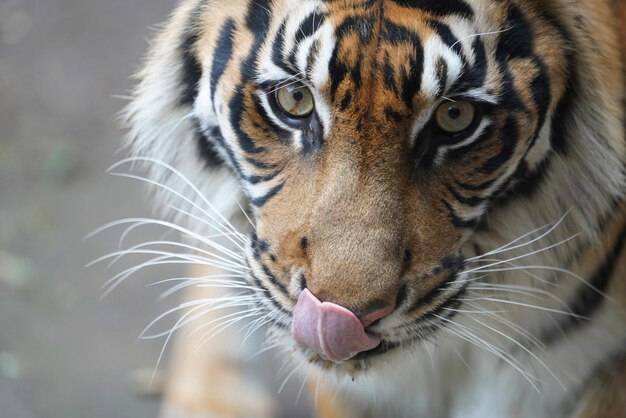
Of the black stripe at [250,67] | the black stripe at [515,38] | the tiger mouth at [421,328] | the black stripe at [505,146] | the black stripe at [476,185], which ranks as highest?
the black stripe at [250,67]

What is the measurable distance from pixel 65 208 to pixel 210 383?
2.93 ft

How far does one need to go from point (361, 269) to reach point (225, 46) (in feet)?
1.49

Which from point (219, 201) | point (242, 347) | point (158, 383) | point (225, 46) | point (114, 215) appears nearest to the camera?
point (225, 46)

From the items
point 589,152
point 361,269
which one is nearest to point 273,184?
point 361,269

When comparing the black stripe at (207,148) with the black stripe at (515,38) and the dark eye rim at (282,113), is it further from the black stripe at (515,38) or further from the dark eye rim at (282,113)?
the black stripe at (515,38)

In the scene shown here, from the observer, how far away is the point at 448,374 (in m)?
1.84

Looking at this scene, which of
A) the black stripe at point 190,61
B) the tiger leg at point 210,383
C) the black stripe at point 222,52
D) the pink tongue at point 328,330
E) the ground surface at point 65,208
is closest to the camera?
the pink tongue at point 328,330

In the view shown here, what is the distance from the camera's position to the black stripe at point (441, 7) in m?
1.35

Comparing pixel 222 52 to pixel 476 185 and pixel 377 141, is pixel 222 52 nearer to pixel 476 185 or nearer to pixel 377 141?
pixel 377 141

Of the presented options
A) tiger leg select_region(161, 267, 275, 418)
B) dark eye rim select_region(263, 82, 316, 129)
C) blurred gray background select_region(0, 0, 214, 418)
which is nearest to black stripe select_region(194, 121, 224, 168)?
dark eye rim select_region(263, 82, 316, 129)

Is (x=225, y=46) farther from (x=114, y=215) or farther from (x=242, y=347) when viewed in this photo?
(x=114, y=215)

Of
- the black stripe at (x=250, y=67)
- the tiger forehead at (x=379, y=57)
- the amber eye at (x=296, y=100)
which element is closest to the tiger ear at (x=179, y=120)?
the black stripe at (x=250, y=67)

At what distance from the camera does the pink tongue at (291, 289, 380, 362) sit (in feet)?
4.12

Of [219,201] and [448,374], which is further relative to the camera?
[448,374]
